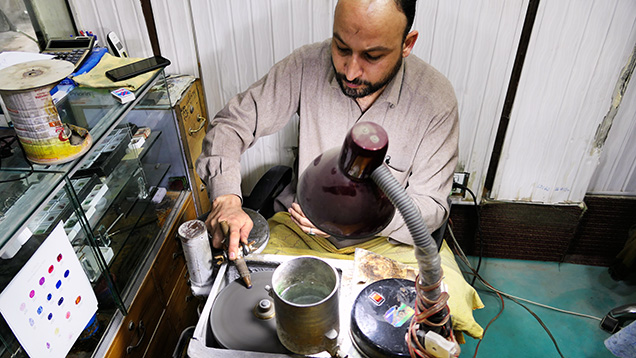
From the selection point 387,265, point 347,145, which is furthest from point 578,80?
point 347,145

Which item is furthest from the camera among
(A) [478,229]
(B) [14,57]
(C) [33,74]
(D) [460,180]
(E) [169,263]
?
Result: (A) [478,229]

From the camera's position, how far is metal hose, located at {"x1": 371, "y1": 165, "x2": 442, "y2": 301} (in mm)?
659

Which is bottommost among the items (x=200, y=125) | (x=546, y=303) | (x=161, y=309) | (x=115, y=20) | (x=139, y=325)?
(x=546, y=303)

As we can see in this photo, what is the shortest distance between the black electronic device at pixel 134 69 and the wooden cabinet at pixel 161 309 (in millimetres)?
643

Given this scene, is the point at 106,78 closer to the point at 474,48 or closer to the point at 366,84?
the point at 366,84

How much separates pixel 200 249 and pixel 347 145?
67 centimetres

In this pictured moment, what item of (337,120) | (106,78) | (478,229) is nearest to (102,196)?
(106,78)

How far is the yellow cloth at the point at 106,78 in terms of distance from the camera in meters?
1.49

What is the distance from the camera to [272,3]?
6.19 feet

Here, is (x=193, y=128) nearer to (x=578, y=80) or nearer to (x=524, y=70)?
(x=524, y=70)

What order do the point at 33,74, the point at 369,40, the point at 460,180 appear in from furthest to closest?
the point at 460,180, the point at 369,40, the point at 33,74

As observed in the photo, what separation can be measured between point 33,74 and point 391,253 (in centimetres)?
126

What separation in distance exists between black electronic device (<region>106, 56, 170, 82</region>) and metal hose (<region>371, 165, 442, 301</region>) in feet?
4.00

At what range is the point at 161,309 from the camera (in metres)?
1.74
